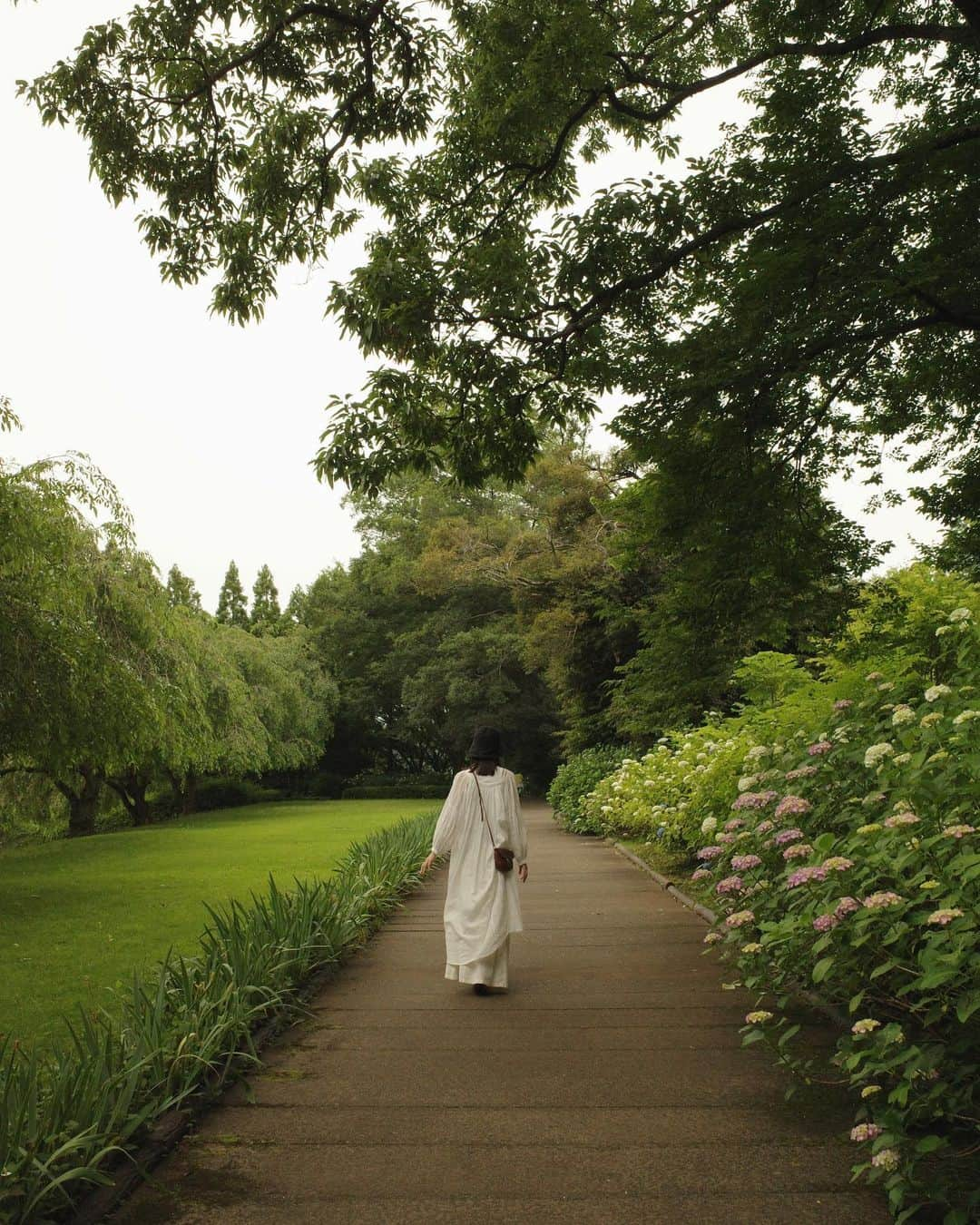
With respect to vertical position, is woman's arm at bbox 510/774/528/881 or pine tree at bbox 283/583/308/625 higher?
pine tree at bbox 283/583/308/625

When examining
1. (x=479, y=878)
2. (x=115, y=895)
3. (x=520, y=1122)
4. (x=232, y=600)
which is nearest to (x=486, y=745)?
(x=479, y=878)

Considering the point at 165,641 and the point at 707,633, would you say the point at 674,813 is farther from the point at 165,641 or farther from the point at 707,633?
the point at 165,641

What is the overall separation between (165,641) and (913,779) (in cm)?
1864

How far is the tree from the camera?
24.7ft

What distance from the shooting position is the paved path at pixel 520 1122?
11.1 ft

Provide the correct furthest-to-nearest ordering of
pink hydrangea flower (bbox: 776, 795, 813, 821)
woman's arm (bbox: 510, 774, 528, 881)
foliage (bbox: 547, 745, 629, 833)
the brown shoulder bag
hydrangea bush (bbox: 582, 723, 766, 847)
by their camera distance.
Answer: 1. foliage (bbox: 547, 745, 629, 833)
2. hydrangea bush (bbox: 582, 723, 766, 847)
3. woman's arm (bbox: 510, 774, 528, 881)
4. the brown shoulder bag
5. pink hydrangea flower (bbox: 776, 795, 813, 821)

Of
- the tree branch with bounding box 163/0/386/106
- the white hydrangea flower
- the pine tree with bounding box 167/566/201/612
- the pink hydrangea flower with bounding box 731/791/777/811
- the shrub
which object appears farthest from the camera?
the shrub

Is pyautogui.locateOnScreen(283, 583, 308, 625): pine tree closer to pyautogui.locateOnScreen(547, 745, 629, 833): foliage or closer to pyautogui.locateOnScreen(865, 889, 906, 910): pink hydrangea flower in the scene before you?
pyautogui.locateOnScreen(547, 745, 629, 833): foliage

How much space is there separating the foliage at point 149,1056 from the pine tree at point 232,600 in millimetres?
67342

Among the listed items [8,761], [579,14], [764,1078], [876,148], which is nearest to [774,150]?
[876,148]

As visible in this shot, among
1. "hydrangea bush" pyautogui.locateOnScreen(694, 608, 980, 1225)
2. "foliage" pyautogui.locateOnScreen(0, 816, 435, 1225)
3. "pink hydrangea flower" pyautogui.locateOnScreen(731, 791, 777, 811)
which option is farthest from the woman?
"pink hydrangea flower" pyautogui.locateOnScreen(731, 791, 777, 811)

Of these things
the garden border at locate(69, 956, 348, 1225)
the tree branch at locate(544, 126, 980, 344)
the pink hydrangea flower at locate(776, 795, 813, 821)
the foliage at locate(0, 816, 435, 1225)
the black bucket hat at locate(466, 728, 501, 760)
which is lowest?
the garden border at locate(69, 956, 348, 1225)

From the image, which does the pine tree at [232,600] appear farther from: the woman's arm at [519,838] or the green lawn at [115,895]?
the woman's arm at [519,838]

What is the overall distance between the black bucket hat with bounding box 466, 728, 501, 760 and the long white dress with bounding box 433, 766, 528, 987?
16 cm
